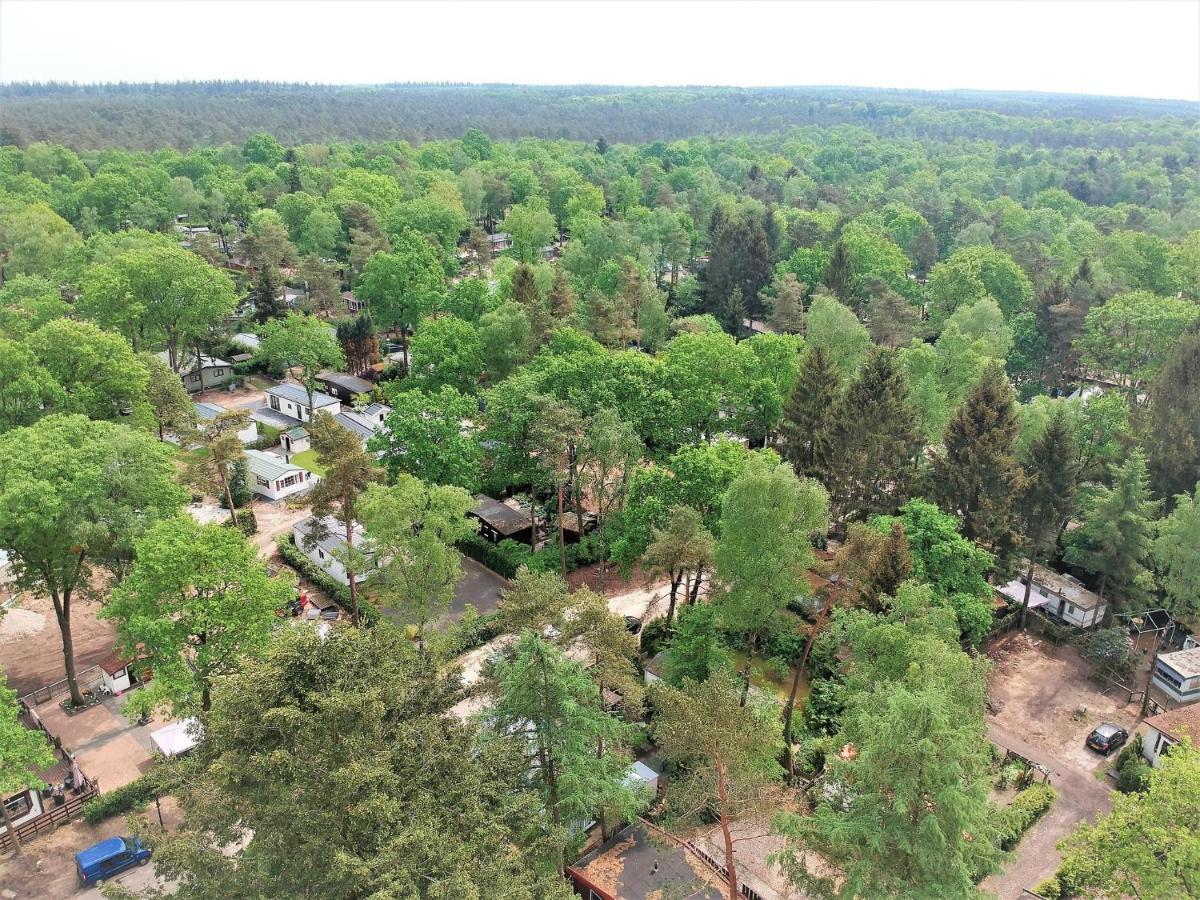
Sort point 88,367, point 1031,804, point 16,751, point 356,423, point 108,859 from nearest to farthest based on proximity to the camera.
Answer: point 16,751 < point 108,859 < point 1031,804 < point 88,367 < point 356,423

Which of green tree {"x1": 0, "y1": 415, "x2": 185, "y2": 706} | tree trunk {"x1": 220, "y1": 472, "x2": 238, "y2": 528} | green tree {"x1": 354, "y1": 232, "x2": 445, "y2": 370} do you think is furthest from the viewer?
green tree {"x1": 354, "y1": 232, "x2": 445, "y2": 370}

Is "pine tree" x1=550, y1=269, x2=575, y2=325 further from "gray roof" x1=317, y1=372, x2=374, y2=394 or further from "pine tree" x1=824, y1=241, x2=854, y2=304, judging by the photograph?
"pine tree" x1=824, y1=241, x2=854, y2=304

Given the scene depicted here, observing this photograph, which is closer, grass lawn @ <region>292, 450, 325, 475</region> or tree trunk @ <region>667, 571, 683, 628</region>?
tree trunk @ <region>667, 571, 683, 628</region>

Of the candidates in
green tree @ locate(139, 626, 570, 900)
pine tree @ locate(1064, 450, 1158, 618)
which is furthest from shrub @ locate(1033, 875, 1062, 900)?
green tree @ locate(139, 626, 570, 900)

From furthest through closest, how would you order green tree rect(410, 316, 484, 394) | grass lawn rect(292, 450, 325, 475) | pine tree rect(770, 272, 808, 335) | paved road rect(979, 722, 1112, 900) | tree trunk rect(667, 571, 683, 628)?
1. pine tree rect(770, 272, 808, 335)
2. grass lawn rect(292, 450, 325, 475)
3. green tree rect(410, 316, 484, 394)
4. tree trunk rect(667, 571, 683, 628)
5. paved road rect(979, 722, 1112, 900)

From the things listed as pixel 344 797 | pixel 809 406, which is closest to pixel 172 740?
pixel 344 797

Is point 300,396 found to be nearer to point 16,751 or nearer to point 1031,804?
point 16,751
